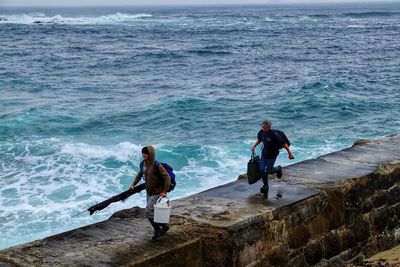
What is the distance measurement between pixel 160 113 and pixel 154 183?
15416 mm

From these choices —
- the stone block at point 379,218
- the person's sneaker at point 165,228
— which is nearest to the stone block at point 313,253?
the stone block at point 379,218

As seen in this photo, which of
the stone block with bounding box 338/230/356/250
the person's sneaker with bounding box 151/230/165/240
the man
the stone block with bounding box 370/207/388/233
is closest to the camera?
the person's sneaker with bounding box 151/230/165/240

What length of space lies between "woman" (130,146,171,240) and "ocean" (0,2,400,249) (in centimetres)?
532

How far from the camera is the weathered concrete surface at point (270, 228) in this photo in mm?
5750

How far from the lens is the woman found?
6039 mm

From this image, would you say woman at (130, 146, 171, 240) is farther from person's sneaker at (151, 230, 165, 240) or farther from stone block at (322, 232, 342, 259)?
stone block at (322, 232, 342, 259)

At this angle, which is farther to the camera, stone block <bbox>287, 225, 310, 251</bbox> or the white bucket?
stone block <bbox>287, 225, 310, 251</bbox>

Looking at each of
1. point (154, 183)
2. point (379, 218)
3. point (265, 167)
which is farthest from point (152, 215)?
point (379, 218)

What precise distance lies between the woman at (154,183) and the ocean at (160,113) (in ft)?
17.5

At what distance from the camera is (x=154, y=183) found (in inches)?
240

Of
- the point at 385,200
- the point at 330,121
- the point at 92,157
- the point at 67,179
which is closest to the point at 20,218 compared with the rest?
the point at 67,179

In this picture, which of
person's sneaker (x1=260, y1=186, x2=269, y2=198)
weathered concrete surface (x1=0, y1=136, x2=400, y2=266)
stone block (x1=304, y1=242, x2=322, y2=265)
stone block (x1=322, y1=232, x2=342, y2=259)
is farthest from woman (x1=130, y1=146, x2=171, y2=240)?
stone block (x1=322, y1=232, x2=342, y2=259)

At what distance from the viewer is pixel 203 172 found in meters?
14.4

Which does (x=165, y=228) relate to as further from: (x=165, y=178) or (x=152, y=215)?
(x=165, y=178)
